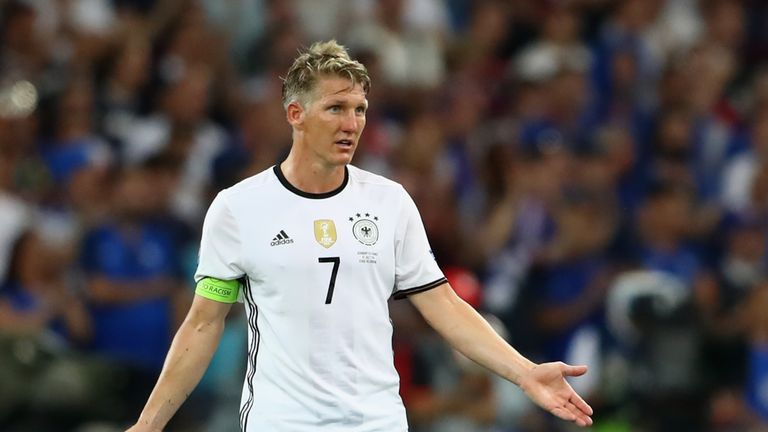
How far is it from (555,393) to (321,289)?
107cm

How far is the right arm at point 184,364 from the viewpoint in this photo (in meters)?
6.39

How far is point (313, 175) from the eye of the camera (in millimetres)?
6488

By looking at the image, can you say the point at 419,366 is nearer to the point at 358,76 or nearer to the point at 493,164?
the point at 493,164

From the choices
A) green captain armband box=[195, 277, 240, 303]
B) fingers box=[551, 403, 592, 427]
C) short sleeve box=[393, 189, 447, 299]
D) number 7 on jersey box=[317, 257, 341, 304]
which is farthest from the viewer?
short sleeve box=[393, 189, 447, 299]

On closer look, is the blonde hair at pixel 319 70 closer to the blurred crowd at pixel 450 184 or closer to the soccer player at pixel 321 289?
the soccer player at pixel 321 289

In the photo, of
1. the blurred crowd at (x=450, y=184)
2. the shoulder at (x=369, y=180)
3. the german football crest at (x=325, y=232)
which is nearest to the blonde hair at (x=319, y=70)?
the shoulder at (x=369, y=180)

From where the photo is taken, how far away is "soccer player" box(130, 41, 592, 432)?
20.6 ft

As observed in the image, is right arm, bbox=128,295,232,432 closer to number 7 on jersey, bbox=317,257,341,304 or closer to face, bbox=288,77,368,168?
number 7 on jersey, bbox=317,257,341,304

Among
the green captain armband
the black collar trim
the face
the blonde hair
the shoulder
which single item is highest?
the blonde hair

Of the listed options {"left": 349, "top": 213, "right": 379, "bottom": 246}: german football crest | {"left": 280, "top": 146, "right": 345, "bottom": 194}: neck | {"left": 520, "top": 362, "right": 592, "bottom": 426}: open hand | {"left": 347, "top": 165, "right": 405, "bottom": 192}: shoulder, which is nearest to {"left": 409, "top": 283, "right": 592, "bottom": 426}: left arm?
{"left": 520, "top": 362, "right": 592, "bottom": 426}: open hand

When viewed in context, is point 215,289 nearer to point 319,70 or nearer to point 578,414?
point 319,70

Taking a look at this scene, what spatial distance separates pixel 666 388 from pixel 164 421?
19.7ft

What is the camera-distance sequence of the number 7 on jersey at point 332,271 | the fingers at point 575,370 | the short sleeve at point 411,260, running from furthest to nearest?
the short sleeve at point 411,260 → the number 7 on jersey at point 332,271 → the fingers at point 575,370

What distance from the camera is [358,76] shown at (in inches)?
253
